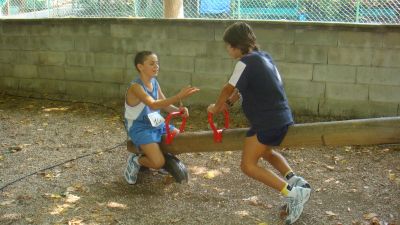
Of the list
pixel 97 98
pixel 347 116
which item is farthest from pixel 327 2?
pixel 97 98

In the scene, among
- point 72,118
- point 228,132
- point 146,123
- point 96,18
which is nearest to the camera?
point 228,132

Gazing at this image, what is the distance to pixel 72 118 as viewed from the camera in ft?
23.2

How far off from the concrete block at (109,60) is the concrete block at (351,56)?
317cm

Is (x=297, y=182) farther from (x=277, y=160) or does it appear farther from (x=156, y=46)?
(x=156, y=46)

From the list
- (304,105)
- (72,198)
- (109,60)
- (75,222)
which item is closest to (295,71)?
(304,105)

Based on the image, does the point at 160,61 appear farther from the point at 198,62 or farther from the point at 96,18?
the point at 96,18

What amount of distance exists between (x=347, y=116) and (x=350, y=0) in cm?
161

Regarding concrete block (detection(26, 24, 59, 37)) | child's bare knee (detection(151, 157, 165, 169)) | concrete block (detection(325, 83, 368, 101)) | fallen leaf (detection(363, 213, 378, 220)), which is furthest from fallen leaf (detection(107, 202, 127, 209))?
concrete block (detection(26, 24, 59, 37))

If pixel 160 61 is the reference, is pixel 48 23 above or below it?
above

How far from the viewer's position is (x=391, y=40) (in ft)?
20.2

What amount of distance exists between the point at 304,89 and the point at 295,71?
0.92 ft

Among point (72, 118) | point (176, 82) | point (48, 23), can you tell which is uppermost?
point (48, 23)

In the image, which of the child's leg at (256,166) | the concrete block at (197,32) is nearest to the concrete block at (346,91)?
the concrete block at (197,32)

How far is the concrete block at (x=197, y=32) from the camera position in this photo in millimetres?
6926
